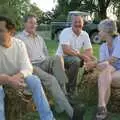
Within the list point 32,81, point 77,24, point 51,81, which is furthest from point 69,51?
point 32,81

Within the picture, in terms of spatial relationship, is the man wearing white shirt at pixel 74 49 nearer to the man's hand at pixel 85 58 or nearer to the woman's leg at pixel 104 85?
the man's hand at pixel 85 58

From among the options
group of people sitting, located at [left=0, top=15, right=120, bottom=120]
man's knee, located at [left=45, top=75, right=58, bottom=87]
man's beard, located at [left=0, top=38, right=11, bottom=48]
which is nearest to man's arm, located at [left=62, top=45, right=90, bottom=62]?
group of people sitting, located at [left=0, top=15, right=120, bottom=120]

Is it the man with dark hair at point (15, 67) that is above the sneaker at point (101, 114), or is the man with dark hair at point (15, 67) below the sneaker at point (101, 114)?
above

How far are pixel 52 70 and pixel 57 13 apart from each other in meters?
39.1

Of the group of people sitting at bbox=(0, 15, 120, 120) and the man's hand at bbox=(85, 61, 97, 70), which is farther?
the man's hand at bbox=(85, 61, 97, 70)

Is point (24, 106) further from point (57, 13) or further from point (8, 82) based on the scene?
point (57, 13)

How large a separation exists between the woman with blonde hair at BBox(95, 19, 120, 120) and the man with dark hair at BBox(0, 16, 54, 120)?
2.53ft

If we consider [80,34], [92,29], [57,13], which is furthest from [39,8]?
[80,34]

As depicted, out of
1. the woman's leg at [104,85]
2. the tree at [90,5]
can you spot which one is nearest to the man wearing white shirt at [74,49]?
the woman's leg at [104,85]

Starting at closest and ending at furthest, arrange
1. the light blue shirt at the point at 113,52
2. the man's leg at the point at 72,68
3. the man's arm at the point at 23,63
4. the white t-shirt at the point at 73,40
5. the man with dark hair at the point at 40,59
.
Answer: the man's arm at the point at 23,63 < the light blue shirt at the point at 113,52 < the man with dark hair at the point at 40,59 < the man's leg at the point at 72,68 < the white t-shirt at the point at 73,40

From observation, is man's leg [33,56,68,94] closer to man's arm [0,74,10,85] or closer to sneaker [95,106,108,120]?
sneaker [95,106,108,120]

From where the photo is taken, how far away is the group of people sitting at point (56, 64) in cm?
505

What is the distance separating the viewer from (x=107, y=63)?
229 inches

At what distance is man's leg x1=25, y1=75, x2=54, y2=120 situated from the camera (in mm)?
4953
